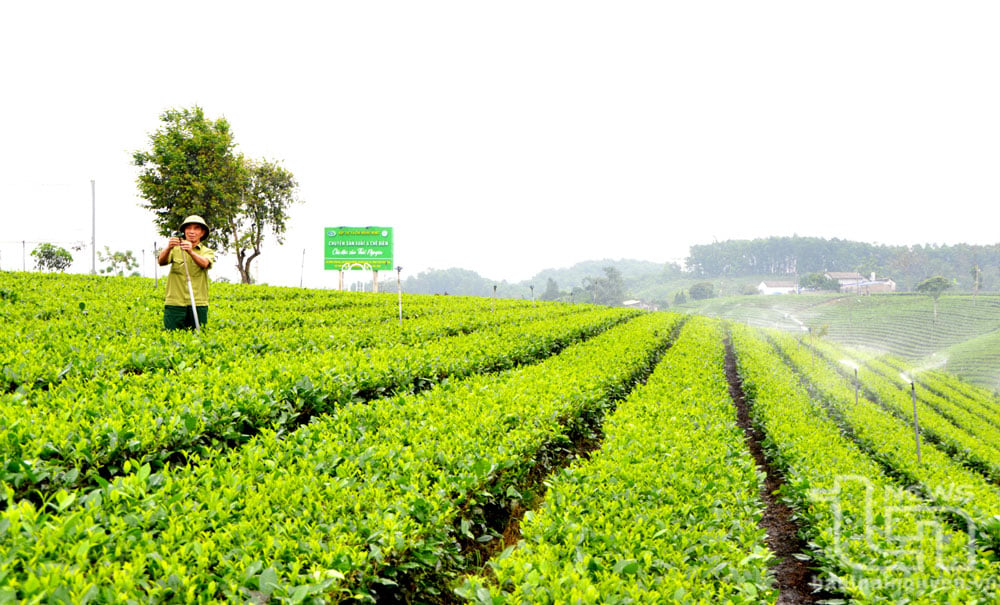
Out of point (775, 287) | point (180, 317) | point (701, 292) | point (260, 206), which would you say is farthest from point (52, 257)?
point (775, 287)

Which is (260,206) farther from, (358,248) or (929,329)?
(929,329)

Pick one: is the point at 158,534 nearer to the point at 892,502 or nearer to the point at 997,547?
the point at 892,502

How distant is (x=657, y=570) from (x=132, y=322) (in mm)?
10690

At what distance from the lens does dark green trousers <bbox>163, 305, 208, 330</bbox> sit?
912 centimetres

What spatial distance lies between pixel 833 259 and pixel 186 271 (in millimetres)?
164717

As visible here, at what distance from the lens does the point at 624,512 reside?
3979 millimetres

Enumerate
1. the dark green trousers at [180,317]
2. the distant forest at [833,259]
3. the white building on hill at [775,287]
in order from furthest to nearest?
the white building on hill at [775,287] → the distant forest at [833,259] → the dark green trousers at [180,317]

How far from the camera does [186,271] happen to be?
341 inches

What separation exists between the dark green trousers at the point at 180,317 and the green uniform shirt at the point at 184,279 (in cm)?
15

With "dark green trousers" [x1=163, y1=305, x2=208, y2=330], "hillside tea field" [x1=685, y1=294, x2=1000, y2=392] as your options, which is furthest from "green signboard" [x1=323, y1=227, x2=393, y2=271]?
"hillside tea field" [x1=685, y1=294, x2=1000, y2=392]

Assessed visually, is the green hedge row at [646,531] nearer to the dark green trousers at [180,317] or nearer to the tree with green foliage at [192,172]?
the dark green trousers at [180,317]

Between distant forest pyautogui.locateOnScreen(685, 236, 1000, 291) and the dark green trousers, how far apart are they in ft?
360

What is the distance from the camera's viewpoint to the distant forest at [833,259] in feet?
328

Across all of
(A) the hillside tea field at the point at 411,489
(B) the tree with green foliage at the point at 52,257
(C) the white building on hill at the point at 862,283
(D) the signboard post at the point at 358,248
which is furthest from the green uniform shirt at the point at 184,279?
(C) the white building on hill at the point at 862,283
